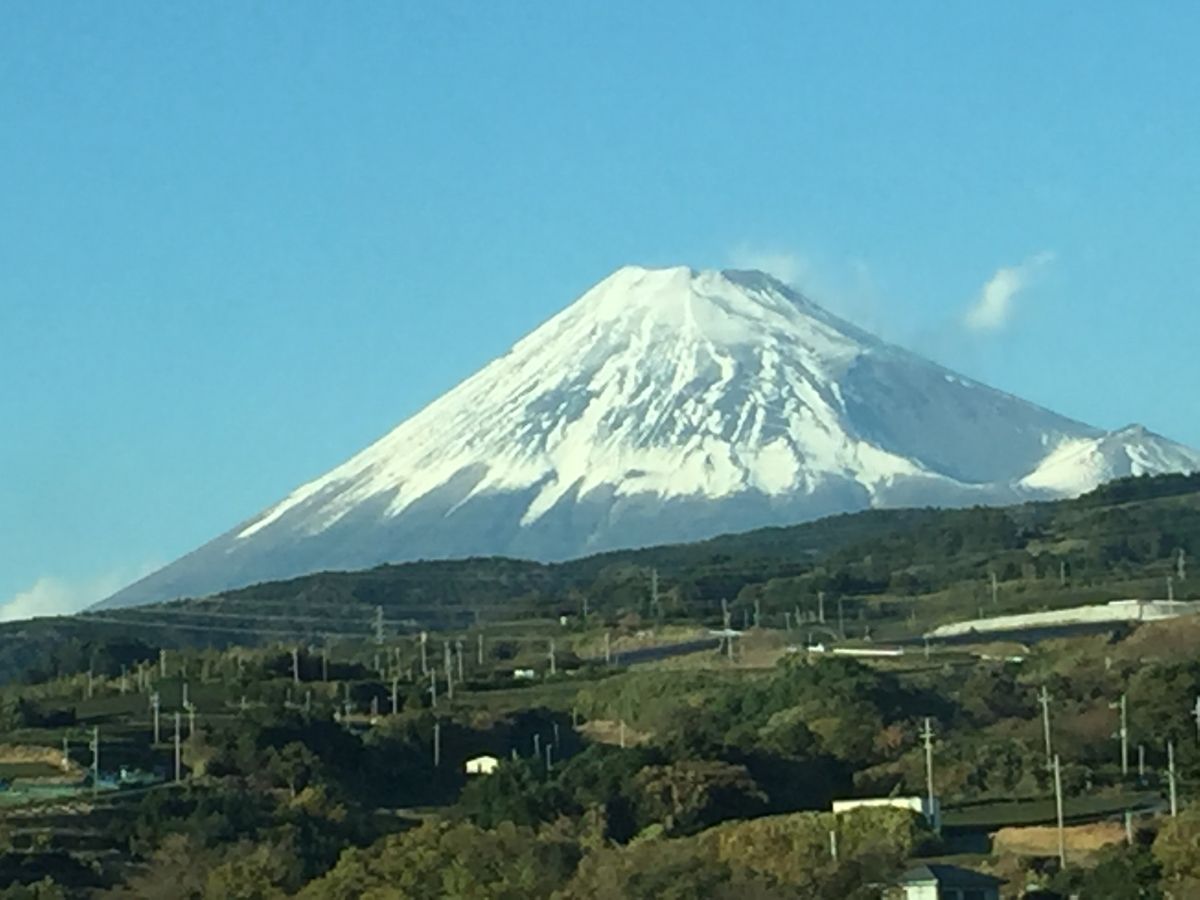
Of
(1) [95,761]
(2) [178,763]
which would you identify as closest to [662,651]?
(2) [178,763]

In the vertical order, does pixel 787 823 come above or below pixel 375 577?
below

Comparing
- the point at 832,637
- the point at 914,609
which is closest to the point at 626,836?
the point at 832,637

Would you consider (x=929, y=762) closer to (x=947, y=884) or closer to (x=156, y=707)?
(x=947, y=884)

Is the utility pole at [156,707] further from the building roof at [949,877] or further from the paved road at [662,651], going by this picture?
the building roof at [949,877]

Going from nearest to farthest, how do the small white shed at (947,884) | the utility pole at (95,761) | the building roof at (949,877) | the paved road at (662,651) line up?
the small white shed at (947,884) < the building roof at (949,877) < the utility pole at (95,761) < the paved road at (662,651)

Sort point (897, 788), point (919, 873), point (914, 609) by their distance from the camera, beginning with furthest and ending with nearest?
point (914, 609) → point (897, 788) → point (919, 873)

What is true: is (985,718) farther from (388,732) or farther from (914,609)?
(914,609)

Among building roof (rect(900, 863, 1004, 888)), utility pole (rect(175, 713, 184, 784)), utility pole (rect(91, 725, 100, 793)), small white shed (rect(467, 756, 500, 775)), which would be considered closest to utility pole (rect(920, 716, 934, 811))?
small white shed (rect(467, 756, 500, 775))

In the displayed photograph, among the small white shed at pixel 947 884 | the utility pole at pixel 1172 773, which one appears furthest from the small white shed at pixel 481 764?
the small white shed at pixel 947 884
